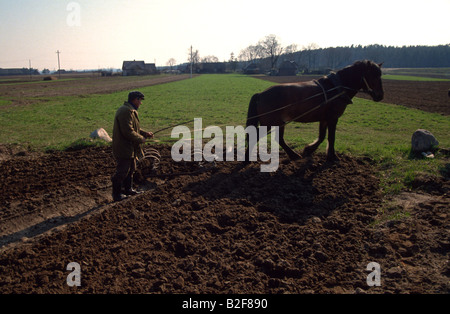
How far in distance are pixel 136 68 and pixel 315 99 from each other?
10116 centimetres

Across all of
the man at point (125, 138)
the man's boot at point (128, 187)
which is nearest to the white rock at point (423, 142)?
the man at point (125, 138)

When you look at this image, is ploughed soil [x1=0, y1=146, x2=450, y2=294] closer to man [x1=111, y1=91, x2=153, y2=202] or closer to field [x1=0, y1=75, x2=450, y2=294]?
field [x1=0, y1=75, x2=450, y2=294]

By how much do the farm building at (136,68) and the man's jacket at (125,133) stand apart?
326ft

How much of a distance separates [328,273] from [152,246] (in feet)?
7.68

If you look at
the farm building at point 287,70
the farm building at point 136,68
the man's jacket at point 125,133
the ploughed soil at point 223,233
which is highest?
the farm building at point 136,68

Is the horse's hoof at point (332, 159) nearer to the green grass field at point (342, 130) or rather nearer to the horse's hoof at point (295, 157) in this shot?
the horse's hoof at point (295, 157)

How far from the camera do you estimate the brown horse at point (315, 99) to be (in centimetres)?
715

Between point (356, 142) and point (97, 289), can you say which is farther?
point (356, 142)

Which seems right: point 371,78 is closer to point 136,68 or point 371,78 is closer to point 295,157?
point 295,157
